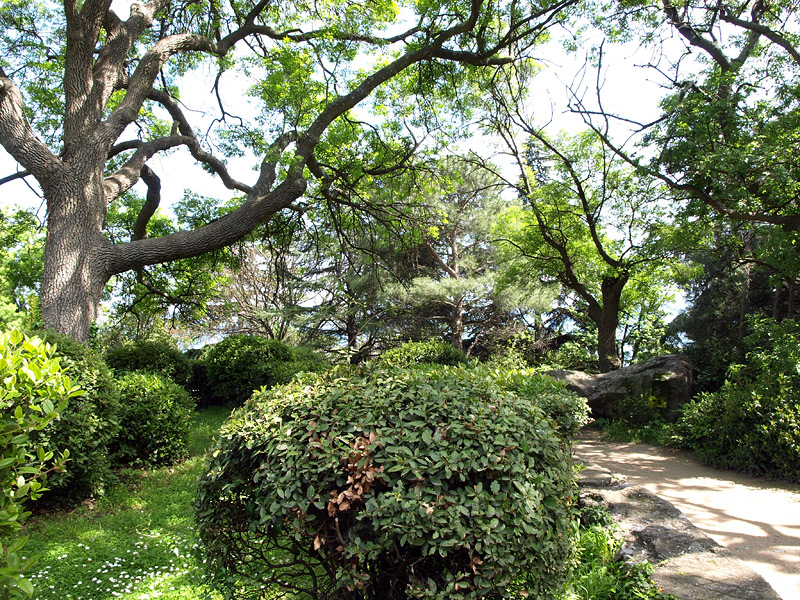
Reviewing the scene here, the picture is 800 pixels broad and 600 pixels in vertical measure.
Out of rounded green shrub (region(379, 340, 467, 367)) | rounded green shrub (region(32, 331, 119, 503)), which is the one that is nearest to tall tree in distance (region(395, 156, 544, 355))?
rounded green shrub (region(379, 340, 467, 367))

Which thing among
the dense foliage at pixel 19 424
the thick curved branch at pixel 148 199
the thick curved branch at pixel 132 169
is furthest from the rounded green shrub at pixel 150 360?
the dense foliage at pixel 19 424

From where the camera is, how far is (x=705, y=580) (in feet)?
9.44

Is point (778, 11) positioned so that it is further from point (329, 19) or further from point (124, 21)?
point (124, 21)

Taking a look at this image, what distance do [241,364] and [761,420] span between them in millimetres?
Result: 9122

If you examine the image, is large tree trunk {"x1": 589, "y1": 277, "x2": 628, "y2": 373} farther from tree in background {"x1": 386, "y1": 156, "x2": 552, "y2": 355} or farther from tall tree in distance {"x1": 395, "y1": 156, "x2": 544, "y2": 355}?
tall tree in distance {"x1": 395, "y1": 156, "x2": 544, "y2": 355}

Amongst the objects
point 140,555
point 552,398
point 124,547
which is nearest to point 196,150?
point 124,547

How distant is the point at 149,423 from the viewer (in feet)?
20.8

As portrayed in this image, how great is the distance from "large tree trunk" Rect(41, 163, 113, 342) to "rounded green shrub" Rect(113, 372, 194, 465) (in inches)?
38.7

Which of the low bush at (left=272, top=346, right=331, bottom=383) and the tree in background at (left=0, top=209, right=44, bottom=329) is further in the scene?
the tree in background at (left=0, top=209, right=44, bottom=329)

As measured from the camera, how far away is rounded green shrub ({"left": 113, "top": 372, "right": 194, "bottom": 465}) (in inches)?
246

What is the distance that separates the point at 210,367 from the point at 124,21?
6.68 m

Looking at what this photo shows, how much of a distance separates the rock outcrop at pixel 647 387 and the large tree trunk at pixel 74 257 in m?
8.00

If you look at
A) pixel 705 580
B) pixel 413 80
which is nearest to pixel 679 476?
pixel 705 580

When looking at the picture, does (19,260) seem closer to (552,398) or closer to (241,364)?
(241,364)
